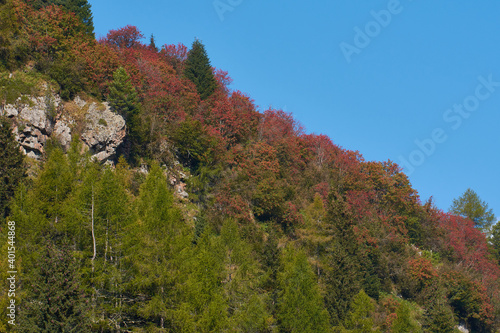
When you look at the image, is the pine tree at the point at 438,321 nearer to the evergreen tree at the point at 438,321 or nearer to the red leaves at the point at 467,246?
the evergreen tree at the point at 438,321

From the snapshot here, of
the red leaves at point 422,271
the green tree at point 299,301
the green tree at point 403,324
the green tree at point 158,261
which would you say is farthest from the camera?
the red leaves at point 422,271

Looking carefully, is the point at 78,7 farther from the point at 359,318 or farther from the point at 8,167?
the point at 359,318

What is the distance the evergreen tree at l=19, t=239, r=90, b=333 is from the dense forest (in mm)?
72

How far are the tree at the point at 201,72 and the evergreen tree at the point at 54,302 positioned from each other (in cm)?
3556

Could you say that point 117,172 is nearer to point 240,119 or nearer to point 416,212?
point 240,119

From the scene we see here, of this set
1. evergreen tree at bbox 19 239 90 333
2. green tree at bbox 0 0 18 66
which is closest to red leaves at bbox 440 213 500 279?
evergreen tree at bbox 19 239 90 333

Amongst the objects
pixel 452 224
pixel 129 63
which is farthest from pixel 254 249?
pixel 452 224

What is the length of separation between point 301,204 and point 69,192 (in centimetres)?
2431

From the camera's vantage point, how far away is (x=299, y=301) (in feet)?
102

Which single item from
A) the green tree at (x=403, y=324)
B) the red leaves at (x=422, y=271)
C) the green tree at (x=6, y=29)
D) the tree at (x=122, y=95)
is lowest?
the green tree at (x=403, y=324)

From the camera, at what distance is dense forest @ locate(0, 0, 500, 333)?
87.0ft

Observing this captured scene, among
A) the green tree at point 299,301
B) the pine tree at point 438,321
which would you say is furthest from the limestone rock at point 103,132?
the pine tree at point 438,321

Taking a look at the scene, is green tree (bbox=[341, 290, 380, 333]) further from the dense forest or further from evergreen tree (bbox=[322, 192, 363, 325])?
evergreen tree (bbox=[322, 192, 363, 325])

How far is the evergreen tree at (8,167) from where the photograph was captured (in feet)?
97.3
